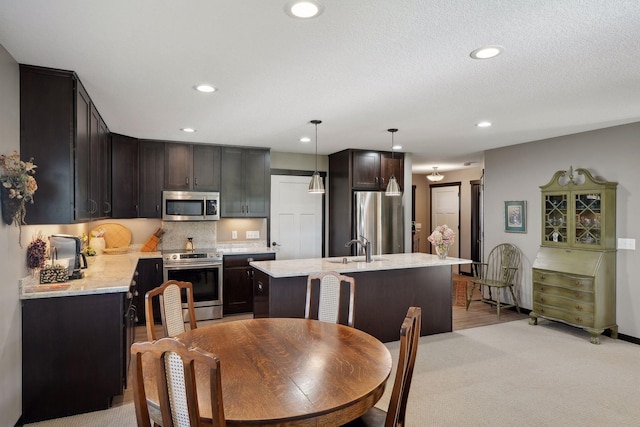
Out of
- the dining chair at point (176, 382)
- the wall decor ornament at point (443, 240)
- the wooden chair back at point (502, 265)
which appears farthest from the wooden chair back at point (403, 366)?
the wooden chair back at point (502, 265)

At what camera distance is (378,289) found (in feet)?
13.6

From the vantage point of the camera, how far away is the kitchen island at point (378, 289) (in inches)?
144

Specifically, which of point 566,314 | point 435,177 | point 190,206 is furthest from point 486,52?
point 435,177

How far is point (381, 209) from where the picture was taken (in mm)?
5941

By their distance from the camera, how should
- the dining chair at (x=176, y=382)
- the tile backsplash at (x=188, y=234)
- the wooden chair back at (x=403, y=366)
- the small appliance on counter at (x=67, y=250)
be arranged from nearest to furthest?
1. the dining chair at (x=176, y=382)
2. the wooden chair back at (x=403, y=366)
3. the small appliance on counter at (x=67, y=250)
4. the tile backsplash at (x=188, y=234)

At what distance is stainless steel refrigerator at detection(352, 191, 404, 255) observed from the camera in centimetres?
580

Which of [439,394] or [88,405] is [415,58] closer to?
[439,394]

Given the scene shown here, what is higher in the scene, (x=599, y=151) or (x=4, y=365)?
(x=599, y=151)

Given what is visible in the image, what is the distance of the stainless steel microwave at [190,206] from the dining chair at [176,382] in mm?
4225

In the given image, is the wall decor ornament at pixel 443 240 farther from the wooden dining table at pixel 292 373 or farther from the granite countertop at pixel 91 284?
the granite countertop at pixel 91 284

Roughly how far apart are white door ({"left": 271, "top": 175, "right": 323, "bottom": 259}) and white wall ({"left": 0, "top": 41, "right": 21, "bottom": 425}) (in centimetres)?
379

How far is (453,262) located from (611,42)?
9.08ft

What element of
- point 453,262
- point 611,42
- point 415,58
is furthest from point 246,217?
point 611,42

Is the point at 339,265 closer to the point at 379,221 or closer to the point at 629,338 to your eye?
the point at 379,221
